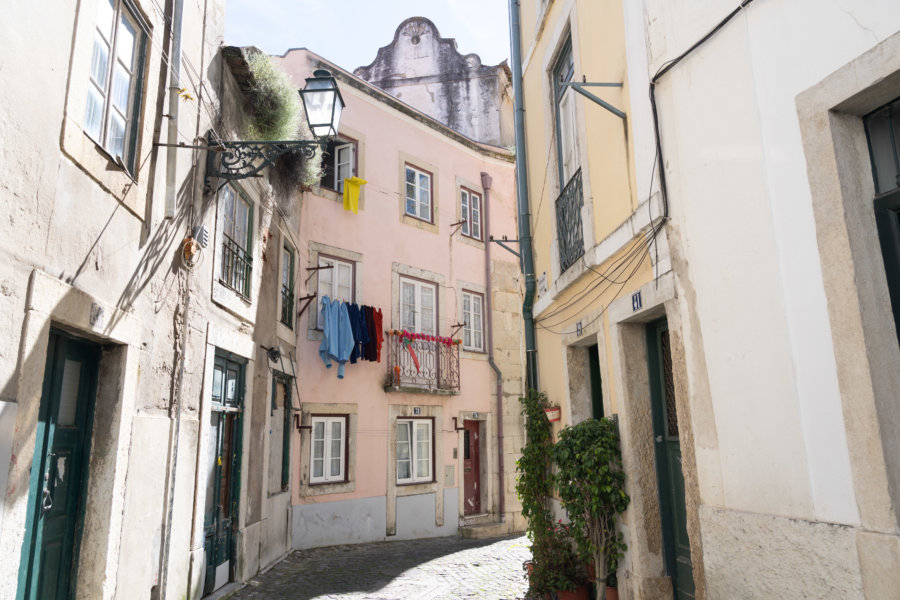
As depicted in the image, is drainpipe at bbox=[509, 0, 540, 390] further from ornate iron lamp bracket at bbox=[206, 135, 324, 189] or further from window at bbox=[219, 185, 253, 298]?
window at bbox=[219, 185, 253, 298]

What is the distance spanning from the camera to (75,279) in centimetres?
394

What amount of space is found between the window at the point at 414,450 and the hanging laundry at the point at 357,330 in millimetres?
1826

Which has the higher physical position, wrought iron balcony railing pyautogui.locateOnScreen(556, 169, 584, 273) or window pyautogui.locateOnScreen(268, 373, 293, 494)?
wrought iron balcony railing pyautogui.locateOnScreen(556, 169, 584, 273)

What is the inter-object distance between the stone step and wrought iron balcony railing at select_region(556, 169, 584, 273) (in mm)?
7492

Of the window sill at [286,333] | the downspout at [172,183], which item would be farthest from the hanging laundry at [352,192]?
the downspout at [172,183]

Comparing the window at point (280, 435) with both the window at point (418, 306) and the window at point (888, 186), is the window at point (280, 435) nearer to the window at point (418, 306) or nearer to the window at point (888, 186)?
the window at point (418, 306)

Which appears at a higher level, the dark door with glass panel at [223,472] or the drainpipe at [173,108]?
the drainpipe at [173,108]

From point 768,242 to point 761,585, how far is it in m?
1.79

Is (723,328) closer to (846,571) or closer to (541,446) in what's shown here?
(846,571)

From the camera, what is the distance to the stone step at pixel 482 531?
1280 centimetres

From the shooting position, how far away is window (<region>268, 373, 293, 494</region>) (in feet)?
30.2

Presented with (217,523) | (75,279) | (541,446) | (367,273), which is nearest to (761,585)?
(541,446)

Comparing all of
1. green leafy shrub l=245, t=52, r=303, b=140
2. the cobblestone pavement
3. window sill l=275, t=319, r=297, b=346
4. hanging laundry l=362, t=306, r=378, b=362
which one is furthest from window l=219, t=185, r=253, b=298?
hanging laundry l=362, t=306, r=378, b=362

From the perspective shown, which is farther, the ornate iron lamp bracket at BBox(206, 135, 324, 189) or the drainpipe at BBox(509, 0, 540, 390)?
the drainpipe at BBox(509, 0, 540, 390)
